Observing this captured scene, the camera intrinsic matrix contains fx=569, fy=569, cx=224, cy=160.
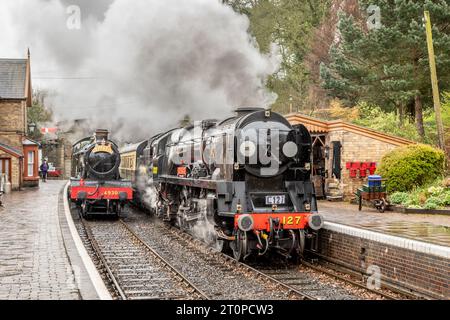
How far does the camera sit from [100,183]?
18.7m

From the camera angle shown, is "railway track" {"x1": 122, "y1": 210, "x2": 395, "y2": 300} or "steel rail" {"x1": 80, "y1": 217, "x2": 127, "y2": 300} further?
"railway track" {"x1": 122, "y1": 210, "x2": 395, "y2": 300}

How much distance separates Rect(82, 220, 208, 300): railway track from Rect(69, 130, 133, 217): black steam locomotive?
3.17m

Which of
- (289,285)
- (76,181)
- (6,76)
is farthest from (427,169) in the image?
(6,76)

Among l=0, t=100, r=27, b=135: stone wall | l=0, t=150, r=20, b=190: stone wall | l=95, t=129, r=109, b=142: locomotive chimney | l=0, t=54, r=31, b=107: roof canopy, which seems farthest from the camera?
l=0, t=54, r=31, b=107: roof canopy

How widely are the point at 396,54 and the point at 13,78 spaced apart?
22.5 meters

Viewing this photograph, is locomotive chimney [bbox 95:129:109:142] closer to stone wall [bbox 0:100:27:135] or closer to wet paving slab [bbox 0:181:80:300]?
wet paving slab [bbox 0:181:80:300]

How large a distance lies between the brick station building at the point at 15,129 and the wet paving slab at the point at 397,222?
62.3ft

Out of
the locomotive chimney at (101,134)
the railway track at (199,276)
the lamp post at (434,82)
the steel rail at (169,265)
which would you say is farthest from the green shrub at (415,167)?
the locomotive chimney at (101,134)

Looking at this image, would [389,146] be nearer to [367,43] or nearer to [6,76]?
[367,43]

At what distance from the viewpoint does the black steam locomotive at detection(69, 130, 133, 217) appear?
18.6 m

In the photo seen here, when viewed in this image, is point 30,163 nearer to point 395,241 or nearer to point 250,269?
point 250,269

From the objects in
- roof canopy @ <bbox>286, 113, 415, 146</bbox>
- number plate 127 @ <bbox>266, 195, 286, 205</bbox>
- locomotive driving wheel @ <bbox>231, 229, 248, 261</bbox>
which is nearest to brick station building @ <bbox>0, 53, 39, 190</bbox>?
roof canopy @ <bbox>286, 113, 415, 146</bbox>

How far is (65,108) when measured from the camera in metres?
23.5

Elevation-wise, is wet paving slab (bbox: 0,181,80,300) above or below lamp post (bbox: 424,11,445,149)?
below
